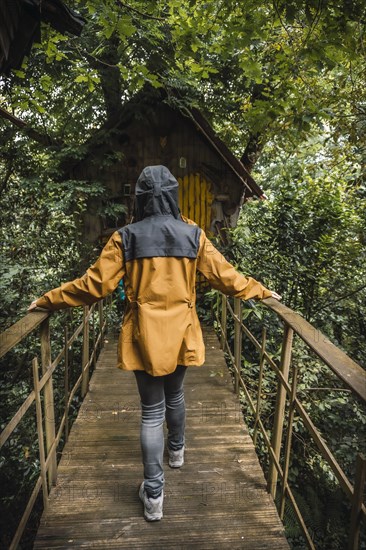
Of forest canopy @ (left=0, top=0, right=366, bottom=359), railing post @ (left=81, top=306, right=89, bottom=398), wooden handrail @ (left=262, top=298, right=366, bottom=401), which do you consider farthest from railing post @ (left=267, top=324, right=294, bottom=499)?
forest canopy @ (left=0, top=0, right=366, bottom=359)

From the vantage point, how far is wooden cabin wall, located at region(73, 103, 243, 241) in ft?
25.6

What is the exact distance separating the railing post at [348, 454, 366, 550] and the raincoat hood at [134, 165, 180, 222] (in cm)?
148

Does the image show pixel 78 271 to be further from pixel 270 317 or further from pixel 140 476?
pixel 140 476

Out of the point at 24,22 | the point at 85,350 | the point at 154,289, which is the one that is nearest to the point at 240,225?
the point at 85,350

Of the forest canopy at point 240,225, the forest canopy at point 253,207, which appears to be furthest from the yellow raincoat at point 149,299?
the forest canopy at point 240,225

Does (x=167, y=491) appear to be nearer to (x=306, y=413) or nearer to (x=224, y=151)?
(x=306, y=413)

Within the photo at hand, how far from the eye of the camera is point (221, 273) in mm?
2268

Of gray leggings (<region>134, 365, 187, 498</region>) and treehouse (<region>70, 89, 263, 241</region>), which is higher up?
treehouse (<region>70, 89, 263, 241</region>)

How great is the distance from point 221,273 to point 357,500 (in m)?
1.29

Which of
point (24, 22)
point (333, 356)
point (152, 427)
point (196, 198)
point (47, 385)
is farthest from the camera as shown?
point (196, 198)

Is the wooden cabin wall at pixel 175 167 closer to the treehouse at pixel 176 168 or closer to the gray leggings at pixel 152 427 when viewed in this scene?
the treehouse at pixel 176 168

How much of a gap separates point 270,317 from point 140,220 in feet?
12.1

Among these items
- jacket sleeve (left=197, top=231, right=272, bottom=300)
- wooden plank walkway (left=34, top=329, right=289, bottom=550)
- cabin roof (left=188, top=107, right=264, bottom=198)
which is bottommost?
wooden plank walkway (left=34, top=329, right=289, bottom=550)

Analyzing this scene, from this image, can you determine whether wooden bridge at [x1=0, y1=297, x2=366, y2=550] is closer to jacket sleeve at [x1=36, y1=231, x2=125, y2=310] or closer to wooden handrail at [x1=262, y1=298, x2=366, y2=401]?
wooden handrail at [x1=262, y1=298, x2=366, y2=401]
